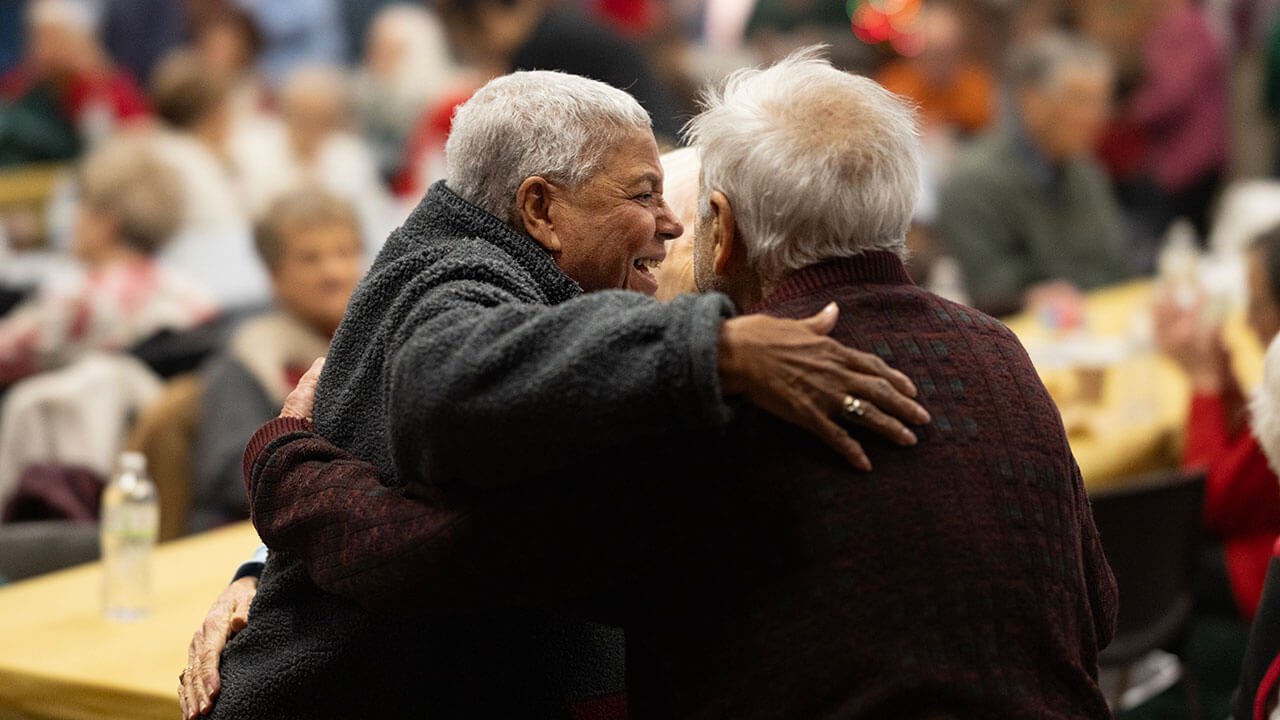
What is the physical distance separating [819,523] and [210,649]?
0.85m

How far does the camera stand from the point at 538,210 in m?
1.71

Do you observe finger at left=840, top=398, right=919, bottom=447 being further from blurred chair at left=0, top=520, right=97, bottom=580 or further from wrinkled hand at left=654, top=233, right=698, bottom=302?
blurred chair at left=0, top=520, right=97, bottom=580

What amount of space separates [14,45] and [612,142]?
9.37 m

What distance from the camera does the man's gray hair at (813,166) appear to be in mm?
1530

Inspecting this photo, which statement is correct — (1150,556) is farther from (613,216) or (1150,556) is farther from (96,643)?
(96,643)

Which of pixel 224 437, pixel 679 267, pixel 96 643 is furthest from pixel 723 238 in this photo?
pixel 224 437

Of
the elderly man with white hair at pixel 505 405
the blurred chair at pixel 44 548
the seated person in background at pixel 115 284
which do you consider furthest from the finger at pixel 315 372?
the seated person in background at pixel 115 284

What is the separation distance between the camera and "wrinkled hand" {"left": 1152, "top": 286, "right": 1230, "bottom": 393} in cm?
358

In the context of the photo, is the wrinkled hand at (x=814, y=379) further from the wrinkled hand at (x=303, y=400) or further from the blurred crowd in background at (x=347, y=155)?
the wrinkled hand at (x=303, y=400)

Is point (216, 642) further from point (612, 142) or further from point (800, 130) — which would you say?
point (800, 130)

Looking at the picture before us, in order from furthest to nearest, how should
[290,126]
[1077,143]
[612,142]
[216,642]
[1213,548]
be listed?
[290,126] < [1077,143] < [1213,548] < [216,642] < [612,142]

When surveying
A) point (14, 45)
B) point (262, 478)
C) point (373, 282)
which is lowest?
point (14, 45)

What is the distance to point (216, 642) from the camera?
1.93 metres

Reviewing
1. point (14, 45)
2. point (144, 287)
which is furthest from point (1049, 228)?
point (14, 45)
